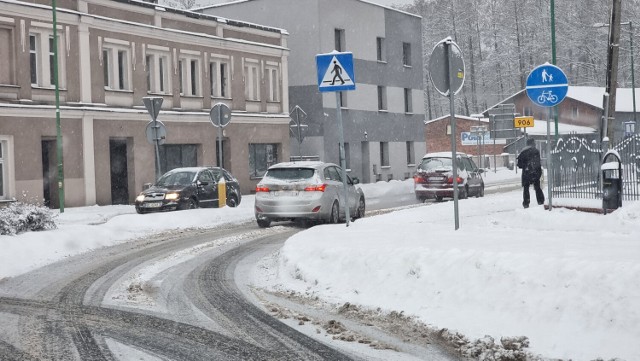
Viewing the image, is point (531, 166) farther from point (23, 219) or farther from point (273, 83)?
point (273, 83)

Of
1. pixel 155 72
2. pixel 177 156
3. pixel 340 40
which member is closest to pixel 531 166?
pixel 155 72

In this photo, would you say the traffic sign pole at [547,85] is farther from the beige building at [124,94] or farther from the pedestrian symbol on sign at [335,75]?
the beige building at [124,94]

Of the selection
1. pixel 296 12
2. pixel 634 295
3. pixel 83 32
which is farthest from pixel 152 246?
pixel 296 12

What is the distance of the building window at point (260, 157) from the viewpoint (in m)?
40.4

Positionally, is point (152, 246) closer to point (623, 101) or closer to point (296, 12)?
point (296, 12)

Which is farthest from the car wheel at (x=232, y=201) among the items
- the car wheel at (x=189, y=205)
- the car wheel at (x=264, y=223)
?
the car wheel at (x=264, y=223)

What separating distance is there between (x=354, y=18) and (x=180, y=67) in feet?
51.8

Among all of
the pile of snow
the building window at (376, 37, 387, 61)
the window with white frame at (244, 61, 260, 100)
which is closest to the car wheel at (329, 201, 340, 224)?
the pile of snow

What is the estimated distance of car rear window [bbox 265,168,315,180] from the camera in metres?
19.6

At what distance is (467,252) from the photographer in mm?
8891

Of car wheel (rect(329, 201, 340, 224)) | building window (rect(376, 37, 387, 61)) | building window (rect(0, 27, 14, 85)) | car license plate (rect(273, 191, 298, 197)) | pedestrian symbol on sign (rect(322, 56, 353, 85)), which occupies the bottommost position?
car wheel (rect(329, 201, 340, 224))

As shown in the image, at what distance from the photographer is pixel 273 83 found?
41812 mm

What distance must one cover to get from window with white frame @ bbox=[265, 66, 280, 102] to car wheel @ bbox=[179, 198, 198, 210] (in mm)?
16844

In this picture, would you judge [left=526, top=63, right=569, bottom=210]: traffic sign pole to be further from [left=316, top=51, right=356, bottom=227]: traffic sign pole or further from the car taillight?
the car taillight
